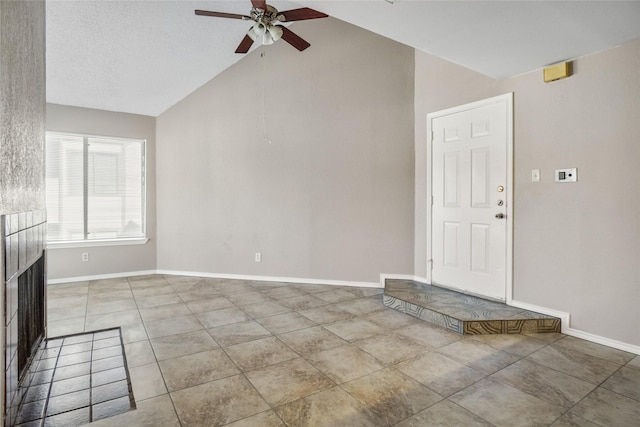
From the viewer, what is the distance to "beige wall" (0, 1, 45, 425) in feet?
4.93

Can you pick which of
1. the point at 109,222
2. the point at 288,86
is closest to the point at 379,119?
the point at 288,86

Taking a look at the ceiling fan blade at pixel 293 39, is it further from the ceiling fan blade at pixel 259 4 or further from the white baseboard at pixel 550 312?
the white baseboard at pixel 550 312

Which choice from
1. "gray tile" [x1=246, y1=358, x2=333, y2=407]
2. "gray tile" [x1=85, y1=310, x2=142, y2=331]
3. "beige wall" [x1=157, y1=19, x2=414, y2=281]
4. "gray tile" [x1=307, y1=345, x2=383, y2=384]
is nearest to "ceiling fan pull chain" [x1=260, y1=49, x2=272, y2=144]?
"beige wall" [x1=157, y1=19, x2=414, y2=281]

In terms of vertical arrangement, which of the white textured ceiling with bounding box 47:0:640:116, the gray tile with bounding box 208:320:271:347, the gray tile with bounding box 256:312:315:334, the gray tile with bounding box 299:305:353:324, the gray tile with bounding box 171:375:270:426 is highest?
the white textured ceiling with bounding box 47:0:640:116

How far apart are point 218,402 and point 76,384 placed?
1.02m

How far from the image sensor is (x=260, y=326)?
3199 millimetres

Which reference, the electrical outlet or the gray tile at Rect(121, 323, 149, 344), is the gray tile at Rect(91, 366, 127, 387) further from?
the electrical outlet

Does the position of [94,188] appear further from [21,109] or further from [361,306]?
[361,306]

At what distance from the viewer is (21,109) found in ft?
5.93

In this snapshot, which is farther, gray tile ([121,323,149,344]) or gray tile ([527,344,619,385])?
gray tile ([121,323,149,344])

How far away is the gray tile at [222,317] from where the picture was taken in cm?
329

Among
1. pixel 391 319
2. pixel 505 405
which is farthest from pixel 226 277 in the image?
pixel 505 405

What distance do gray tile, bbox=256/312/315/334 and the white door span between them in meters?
1.77

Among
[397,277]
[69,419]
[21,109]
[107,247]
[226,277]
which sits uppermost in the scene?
[21,109]
